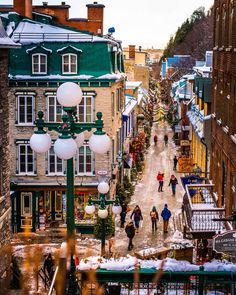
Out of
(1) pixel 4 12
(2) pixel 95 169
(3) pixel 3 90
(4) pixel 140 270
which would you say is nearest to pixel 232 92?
(3) pixel 3 90

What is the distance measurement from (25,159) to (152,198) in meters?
8.92

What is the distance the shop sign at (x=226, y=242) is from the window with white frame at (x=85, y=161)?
1416 cm

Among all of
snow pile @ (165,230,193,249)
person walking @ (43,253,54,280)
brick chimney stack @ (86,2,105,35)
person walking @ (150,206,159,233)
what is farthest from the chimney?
person walking @ (43,253,54,280)

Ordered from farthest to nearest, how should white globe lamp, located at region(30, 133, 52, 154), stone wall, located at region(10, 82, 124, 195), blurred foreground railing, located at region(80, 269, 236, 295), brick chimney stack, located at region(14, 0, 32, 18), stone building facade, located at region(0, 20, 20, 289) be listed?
brick chimney stack, located at region(14, 0, 32, 18) < stone wall, located at region(10, 82, 124, 195) < stone building facade, located at region(0, 20, 20, 289) < blurred foreground railing, located at region(80, 269, 236, 295) < white globe lamp, located at region(30, 133, 52, 154)

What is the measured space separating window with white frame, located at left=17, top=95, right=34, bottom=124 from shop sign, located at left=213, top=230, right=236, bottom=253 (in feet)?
50.9

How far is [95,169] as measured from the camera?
93.0 ft

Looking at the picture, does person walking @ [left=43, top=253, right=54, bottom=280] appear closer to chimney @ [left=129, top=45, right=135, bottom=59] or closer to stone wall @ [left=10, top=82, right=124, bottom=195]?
stone wall @ [left=10, top=82, right=124, bottom=195]

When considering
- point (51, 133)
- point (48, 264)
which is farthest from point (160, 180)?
point (48, 264)

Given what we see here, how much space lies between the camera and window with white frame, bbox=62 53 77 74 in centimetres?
2769

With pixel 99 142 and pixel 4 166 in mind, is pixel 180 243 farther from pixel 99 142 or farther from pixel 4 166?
pixel 99 142

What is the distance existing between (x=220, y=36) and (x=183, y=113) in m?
29.7

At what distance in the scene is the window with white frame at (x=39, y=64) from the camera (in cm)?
2788

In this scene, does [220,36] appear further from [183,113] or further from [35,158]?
[183,113]

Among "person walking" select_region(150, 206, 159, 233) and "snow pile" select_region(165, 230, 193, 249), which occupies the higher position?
"snow pile" select_region(165, 230, 193, 249)
